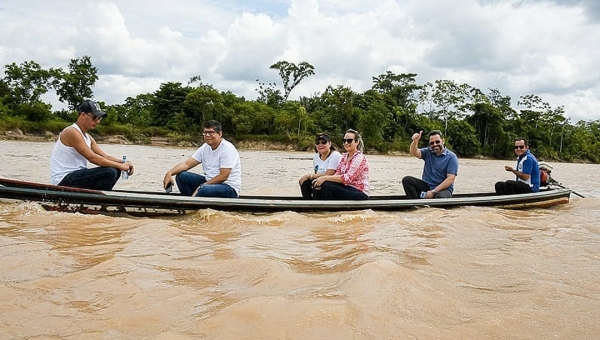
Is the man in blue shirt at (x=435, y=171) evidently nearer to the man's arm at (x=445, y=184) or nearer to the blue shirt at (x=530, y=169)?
the man's arm at (x=445, y=184)

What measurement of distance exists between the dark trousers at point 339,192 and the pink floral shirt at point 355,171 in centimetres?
7

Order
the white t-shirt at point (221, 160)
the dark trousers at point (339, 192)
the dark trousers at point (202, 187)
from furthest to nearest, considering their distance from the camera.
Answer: the dark trousers at point (339, 192) < the white t-shirt at point (221, 160) < the dark trousers at point (202, 187)

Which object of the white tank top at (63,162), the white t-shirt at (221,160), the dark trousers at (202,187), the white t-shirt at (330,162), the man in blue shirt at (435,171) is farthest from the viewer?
the man in blue shirt at (435,171)

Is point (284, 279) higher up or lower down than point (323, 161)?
lower down

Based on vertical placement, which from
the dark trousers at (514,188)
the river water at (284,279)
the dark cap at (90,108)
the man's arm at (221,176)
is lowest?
the river water at (284,279)

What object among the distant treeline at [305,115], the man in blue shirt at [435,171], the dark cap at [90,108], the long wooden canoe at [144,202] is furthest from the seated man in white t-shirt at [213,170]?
the distant treeline at [305,115]

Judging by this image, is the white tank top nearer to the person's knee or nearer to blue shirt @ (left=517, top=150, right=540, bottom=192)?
the person's knee

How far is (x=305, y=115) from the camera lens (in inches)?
1860

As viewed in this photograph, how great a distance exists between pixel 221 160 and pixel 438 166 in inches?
136

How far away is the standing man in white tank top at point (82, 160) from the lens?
514cm

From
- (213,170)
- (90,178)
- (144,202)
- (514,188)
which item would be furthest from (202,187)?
(514,188)

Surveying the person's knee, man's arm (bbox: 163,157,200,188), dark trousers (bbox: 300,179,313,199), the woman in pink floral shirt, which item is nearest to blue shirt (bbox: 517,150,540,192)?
the person's knee

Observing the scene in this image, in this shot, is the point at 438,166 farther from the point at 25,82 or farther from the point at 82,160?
the point at 25,82

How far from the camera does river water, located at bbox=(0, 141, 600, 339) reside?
202cm
